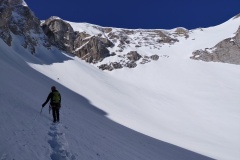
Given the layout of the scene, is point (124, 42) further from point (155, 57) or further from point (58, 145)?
point (58, 145)

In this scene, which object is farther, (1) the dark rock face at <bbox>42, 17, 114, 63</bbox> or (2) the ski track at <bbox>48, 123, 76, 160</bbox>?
(1) the dark rock face at <bbox>42, 17, 114, 63</bbox>

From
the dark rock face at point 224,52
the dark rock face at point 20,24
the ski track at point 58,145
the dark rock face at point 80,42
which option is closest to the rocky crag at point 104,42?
the dark rock face at point 80,42

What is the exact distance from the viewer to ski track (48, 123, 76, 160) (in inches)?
455

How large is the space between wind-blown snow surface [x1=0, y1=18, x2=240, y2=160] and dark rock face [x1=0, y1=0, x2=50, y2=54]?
345cm

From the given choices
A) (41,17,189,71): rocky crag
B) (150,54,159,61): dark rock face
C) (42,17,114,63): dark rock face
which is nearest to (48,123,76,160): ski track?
(41,17,189,71): rocky crag

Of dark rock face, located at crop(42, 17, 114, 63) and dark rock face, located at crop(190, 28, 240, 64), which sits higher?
dark rock face, located at crop(190, 28, 240, 64)

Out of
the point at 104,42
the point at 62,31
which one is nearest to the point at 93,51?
the point at 104,42

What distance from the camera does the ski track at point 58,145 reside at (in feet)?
37.9

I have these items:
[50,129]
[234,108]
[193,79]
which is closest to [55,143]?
[50,129]

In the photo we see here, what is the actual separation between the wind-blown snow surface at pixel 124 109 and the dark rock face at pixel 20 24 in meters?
3.45

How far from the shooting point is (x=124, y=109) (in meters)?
48.8

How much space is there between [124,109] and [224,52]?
56.4m

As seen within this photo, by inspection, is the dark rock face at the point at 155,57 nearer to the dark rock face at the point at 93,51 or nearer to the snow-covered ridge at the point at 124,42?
the snow-covered ridge at the point at 124,42

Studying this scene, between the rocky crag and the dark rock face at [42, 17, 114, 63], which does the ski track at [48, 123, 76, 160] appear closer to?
the rocky crag
